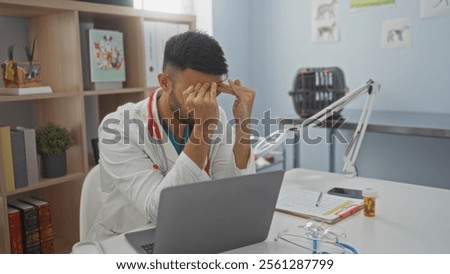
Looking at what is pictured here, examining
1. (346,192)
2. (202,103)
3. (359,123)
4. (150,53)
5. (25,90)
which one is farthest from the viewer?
(150,53)

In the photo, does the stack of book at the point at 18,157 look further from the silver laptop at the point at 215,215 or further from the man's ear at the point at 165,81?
the silver laptop at the point at 215,215

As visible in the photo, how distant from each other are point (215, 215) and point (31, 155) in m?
1.16

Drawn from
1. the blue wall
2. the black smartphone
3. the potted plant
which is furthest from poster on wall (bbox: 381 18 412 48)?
the potted plant

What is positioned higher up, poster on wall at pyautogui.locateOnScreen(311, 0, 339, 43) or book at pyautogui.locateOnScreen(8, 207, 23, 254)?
poster on wall at pyautogui.locateOnScreen(311, 0, 339, 43)

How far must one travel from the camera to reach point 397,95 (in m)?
2.56

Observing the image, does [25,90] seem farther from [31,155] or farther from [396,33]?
[396,33]

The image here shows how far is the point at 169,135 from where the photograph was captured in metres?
1.26

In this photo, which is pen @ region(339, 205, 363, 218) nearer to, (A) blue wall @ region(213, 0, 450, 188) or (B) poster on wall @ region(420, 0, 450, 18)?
(A) blue wall @ region(213, 0, 450, 188)

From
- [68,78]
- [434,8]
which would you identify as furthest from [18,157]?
[434,8]

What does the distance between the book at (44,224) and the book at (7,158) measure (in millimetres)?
175

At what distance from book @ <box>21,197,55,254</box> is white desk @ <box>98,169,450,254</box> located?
0.95m

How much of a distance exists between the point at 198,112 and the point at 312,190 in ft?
1.78

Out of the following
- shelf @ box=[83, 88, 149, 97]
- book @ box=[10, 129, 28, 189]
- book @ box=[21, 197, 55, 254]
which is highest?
shelf @ box=[83, 88, 149, 97]

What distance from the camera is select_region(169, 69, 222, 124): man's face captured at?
1.17 metres
